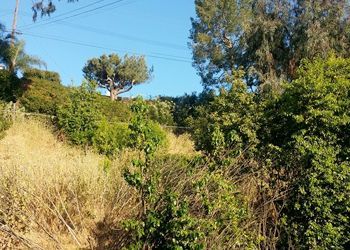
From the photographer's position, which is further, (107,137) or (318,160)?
(107,137)

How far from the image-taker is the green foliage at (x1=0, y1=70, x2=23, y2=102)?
60.2 feet

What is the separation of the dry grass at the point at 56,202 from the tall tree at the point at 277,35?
18.9 m

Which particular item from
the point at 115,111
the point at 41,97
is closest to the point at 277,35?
the point at 115,111

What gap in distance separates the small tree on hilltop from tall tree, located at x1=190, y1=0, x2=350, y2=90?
22.0 metres

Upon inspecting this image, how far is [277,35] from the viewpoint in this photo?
26.3 meters

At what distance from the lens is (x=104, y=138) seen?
50.2 feet

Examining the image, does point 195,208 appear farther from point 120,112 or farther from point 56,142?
point 120,112

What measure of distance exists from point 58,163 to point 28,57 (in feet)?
135

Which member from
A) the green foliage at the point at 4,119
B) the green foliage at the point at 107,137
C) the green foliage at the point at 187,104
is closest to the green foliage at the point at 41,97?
the green foliage at the point at 4,119

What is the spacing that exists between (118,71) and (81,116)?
1395 inches

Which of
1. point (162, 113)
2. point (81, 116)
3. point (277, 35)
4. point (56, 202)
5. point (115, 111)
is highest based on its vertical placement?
point (277, 35)

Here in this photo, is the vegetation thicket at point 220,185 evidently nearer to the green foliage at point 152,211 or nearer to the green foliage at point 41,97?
the green foliage at point 152,211

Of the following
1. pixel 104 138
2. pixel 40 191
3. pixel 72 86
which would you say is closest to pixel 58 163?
pixel 40 191

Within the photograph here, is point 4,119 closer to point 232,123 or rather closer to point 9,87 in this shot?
point 9,87
